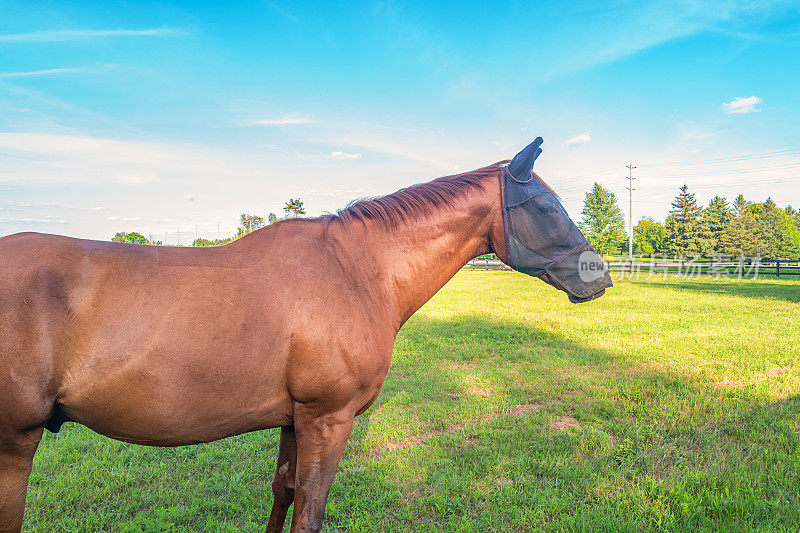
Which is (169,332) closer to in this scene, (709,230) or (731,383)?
(731,383)

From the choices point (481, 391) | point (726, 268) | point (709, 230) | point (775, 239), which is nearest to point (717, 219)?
point (709, 230)

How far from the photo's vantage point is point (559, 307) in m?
12.9

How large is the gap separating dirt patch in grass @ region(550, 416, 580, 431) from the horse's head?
7.95ft

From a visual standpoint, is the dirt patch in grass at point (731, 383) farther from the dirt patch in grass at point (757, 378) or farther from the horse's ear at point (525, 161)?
the horse's ear at point (525, 161)

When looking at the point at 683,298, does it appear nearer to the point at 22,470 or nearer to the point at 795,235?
the point at 22,470

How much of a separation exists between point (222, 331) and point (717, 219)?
2148 inches

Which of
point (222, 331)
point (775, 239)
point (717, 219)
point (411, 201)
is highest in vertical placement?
point (717, 219)

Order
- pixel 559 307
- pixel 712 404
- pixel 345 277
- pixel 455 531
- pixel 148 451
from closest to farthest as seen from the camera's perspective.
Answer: pixel 345 277 → pixel 455 531 → pixel 148 451 → pixel 712 404 → pixel 559 307

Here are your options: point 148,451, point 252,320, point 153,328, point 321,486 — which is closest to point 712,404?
point 321,486

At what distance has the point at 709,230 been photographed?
44312mm

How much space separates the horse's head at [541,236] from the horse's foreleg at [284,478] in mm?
1871

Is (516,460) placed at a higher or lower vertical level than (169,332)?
lower

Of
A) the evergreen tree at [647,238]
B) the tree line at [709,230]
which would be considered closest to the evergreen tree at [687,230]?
the tree line at [709,230]

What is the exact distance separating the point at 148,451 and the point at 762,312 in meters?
14.7
